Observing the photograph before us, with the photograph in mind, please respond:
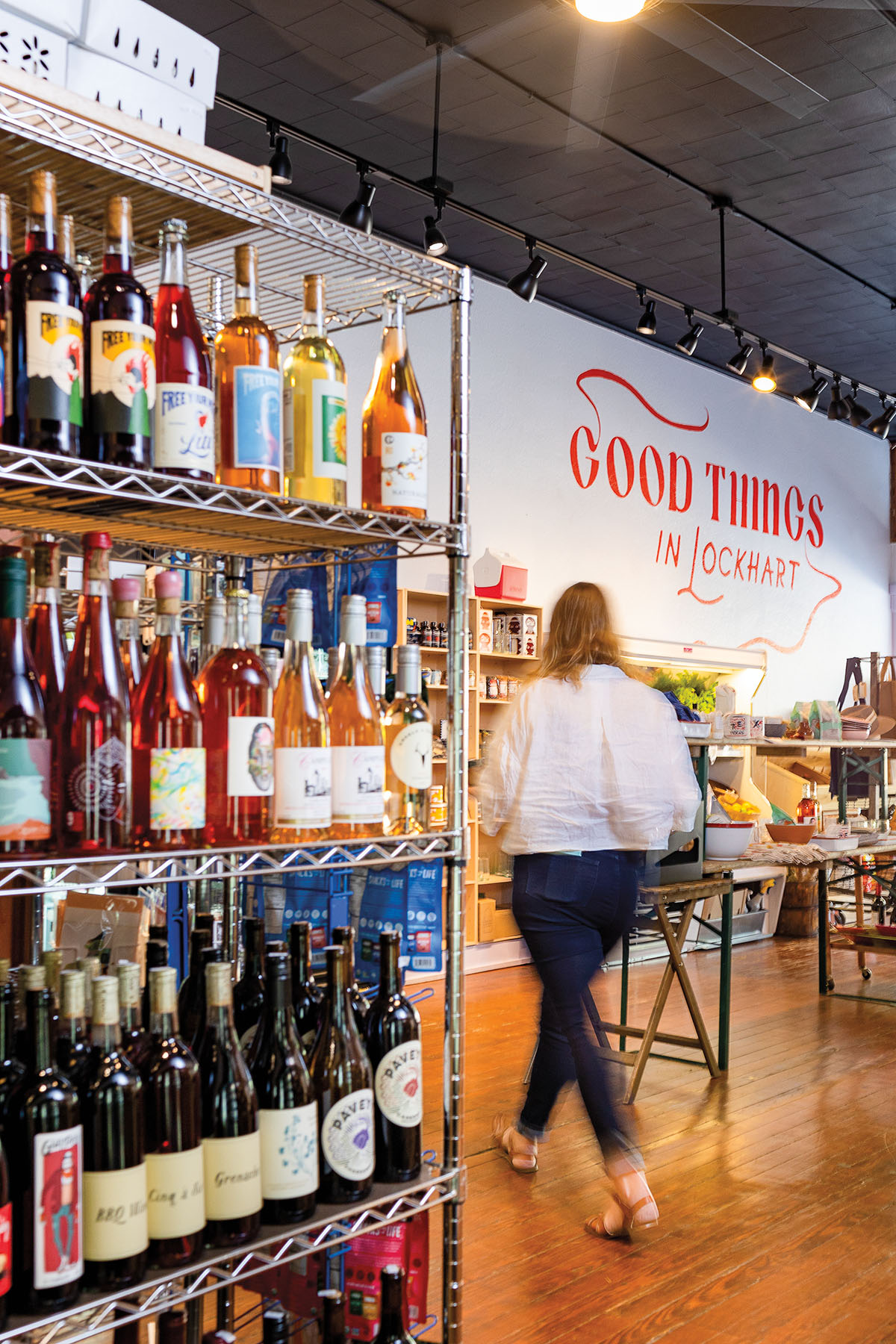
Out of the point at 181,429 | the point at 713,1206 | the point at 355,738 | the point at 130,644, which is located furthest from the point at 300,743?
the point at 713,1206

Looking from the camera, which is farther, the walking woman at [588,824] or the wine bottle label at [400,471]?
the walking woman at [588,824]

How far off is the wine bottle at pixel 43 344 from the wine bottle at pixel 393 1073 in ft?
3.06

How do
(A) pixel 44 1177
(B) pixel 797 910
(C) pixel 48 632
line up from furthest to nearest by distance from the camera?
(B) pixel 797 910 → (C) pixel 48 632 → (A) pixel 44 1177

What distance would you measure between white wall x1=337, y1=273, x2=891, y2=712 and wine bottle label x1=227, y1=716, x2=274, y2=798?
477 centimetres

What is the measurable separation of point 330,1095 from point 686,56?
4.77m

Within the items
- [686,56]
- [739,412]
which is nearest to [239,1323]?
[686,56]

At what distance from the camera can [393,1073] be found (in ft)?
6.07

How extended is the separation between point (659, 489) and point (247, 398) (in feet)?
24.2

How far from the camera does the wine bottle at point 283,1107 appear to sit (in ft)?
5.38

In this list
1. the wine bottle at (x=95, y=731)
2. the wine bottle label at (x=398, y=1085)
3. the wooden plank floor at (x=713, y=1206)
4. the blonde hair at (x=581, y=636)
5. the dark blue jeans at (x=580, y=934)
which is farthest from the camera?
the blonde hair at (x=581, y=636)

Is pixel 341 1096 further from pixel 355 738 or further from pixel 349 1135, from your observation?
pixel 355 738

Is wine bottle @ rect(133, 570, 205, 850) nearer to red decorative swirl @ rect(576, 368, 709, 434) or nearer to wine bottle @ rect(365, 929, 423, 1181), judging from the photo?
wine bottle @ rect(365, 929, 423, 1181)

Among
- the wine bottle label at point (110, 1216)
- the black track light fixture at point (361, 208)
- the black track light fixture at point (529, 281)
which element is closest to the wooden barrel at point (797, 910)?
the black track light fixture at point (529, 281)

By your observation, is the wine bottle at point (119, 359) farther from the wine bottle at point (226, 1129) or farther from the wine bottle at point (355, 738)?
the wine bottle at point (226, 1129)
